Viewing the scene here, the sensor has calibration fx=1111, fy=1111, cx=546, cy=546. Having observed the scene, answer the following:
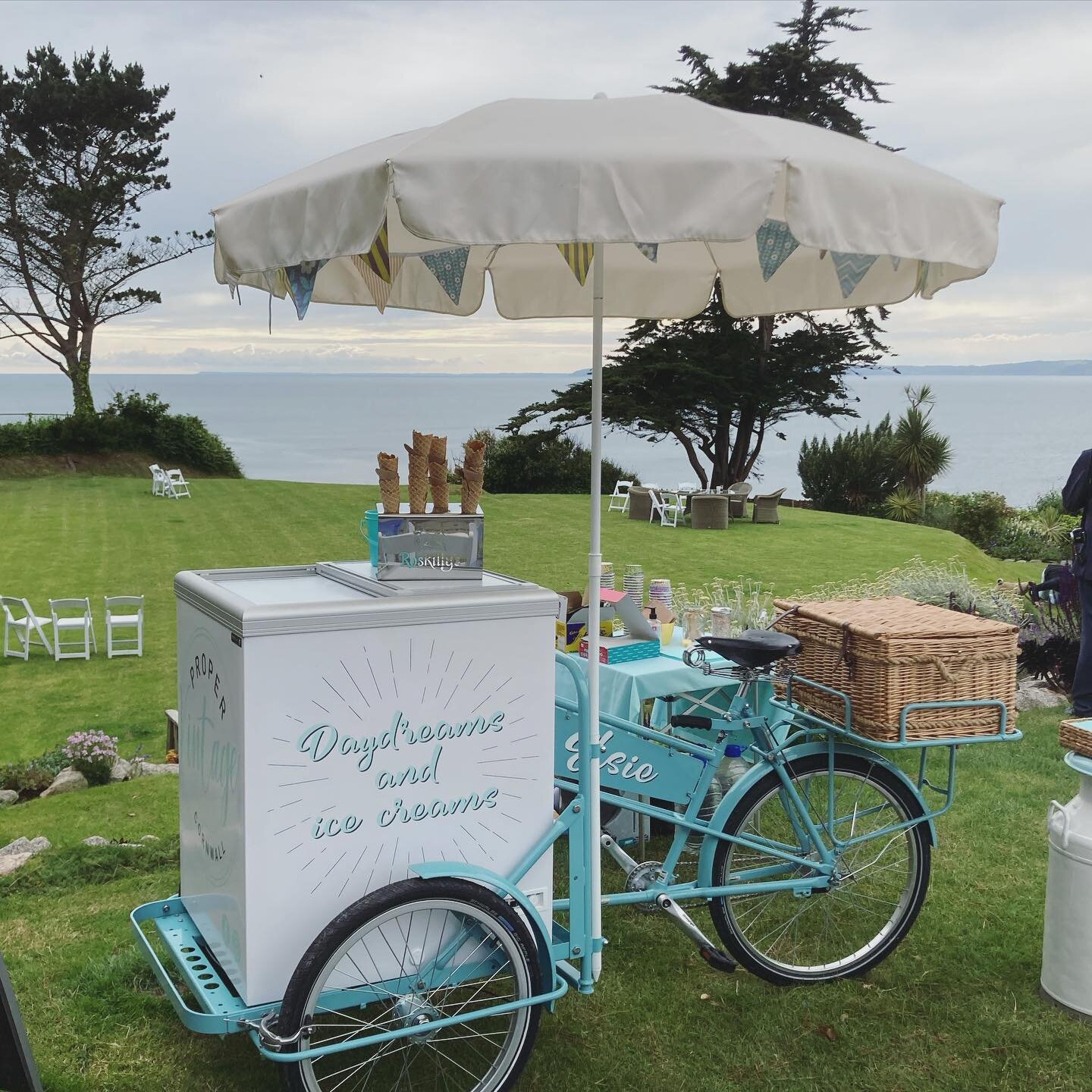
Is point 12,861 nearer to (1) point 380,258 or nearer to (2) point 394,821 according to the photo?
(2) point 394,821

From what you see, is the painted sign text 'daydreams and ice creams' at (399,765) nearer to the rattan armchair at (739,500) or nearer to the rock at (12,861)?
the rock at (12,861)

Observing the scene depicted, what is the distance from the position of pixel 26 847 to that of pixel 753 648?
12.3 ft

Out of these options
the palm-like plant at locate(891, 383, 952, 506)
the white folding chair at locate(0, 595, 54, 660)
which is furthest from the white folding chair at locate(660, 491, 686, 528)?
the white folding chair at locate(0, 595, 54, 660)

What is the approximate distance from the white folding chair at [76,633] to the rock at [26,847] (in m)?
7.22

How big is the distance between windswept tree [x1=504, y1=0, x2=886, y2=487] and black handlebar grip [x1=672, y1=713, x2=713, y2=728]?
27.7 metres

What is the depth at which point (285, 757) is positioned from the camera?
2672 millimetres

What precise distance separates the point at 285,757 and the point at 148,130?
36.6 meters

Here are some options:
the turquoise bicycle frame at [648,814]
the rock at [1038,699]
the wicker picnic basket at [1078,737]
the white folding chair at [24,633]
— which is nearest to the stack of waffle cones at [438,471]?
the turquoise bicycle frame at [648,814]

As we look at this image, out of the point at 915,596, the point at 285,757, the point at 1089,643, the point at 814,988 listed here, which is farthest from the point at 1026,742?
the point at 285,757

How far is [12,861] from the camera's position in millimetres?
4980

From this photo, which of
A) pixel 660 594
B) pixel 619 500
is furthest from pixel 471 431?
pixel 660 594

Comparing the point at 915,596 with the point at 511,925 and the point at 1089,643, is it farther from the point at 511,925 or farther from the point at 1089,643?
the point at 511,925

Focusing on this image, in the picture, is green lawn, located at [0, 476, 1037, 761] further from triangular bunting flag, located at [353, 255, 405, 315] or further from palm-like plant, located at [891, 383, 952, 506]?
triangular bunting flag, located at [353, 255, 405, 315]

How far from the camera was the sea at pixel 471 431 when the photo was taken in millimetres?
34781
